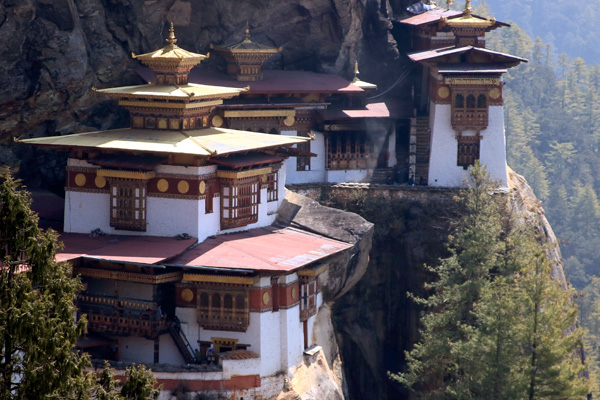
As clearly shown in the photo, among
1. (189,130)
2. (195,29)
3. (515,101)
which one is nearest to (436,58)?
(195,29)

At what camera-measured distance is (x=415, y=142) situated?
48188 mm

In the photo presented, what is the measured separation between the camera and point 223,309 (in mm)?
33969

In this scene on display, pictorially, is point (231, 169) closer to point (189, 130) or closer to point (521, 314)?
point (189, 130)

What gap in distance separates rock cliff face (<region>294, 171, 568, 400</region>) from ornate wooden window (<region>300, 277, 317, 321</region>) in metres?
7.80

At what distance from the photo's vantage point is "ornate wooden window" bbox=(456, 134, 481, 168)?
4625 cm

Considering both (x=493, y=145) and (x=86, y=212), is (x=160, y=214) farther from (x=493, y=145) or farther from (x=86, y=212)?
(x=493, y=145)

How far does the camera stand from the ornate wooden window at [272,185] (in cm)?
3819

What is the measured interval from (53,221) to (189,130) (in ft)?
15.9

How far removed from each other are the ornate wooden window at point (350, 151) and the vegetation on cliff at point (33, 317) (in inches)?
1019

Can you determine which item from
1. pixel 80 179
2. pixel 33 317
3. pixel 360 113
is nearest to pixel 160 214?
pixel 80 179

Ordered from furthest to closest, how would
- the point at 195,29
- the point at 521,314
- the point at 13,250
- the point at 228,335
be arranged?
the point at 195,29 → the point at 521,314 → the point at 228,335 → the point at 13,250

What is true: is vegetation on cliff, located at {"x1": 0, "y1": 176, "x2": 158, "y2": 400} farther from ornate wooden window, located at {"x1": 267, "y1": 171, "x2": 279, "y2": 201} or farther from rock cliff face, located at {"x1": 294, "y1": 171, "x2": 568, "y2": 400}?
rock cliff face, located at {"x1": 294, "y1": 171, "x2": 568, "y2": 400}

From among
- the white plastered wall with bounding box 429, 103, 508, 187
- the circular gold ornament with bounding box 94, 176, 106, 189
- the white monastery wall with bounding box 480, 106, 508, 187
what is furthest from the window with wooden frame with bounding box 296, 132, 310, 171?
the circular gold ornament with bounding box 94, 176, 106, 189

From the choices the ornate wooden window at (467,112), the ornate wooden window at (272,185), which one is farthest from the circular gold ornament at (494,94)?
the ornate wooden window at (272,185)
